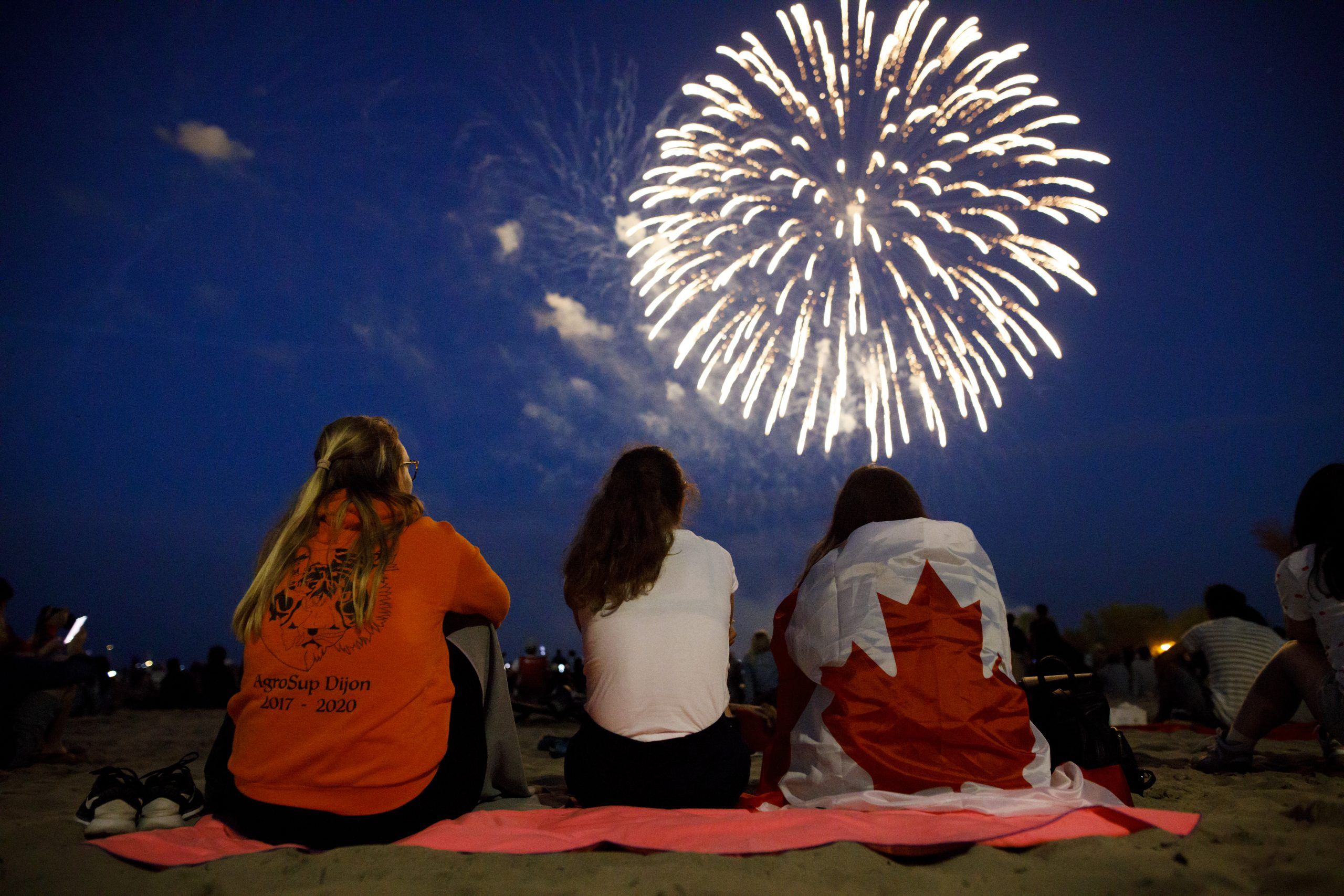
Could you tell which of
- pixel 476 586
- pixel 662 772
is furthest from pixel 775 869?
pixel 476 586

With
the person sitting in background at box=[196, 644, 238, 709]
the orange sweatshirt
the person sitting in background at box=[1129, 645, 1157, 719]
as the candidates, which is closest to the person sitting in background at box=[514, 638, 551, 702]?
the person sitting in background at box=[196, 644, 238, 709]

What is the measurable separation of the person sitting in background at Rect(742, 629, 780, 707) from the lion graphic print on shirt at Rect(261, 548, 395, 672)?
303 inches

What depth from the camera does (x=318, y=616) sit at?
257cm

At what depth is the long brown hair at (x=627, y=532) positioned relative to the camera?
10.6 feet

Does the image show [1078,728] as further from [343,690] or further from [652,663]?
[343,690]

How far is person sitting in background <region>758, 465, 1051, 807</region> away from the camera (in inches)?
111

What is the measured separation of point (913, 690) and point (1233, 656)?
4.29m

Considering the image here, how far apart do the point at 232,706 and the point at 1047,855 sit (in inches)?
108

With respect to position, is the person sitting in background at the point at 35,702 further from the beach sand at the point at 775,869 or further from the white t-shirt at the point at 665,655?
the white t-shirt at the point at 665,655

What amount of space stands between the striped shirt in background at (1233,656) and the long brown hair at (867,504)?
378 cm

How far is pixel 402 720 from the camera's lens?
2537mm

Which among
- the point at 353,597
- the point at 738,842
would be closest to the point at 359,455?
the point at 353,597

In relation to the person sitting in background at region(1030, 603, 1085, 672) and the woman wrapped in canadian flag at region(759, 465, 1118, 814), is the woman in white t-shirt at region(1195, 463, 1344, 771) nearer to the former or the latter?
the woman wrapped in canadian flag at region(759, 465, 1118, 814)

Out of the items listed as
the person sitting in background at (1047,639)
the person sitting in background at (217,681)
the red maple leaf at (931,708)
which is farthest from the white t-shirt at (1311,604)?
the person sitting in background at (217,681)
